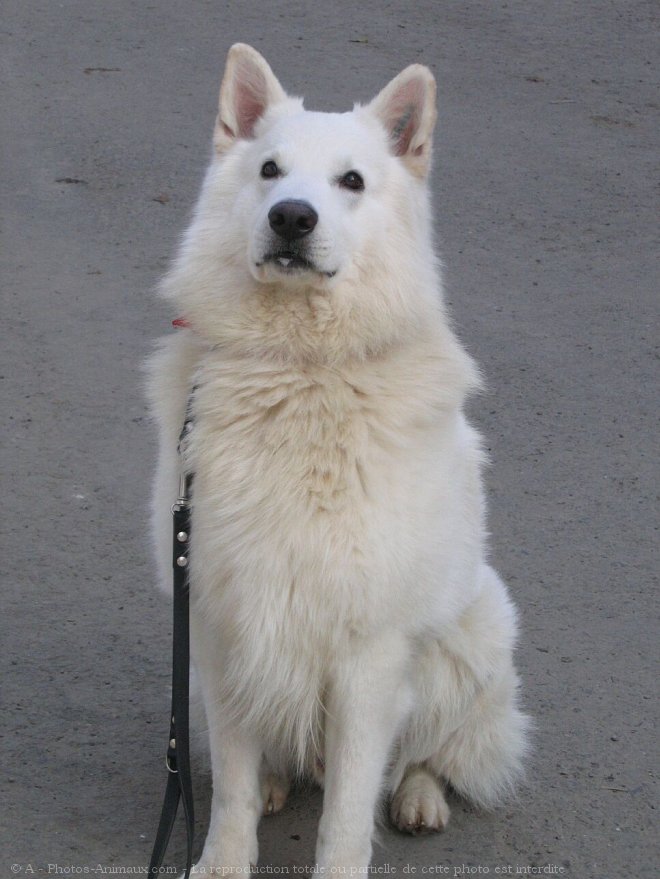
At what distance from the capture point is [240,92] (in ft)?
12.1

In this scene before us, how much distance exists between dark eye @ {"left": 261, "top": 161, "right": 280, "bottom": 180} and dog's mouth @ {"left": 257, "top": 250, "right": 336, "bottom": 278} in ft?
1.03

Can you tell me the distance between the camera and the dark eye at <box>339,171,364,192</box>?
3.47 m

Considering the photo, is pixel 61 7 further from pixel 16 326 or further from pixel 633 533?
pixel 633 533

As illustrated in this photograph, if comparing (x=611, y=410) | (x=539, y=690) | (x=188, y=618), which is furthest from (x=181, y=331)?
(x=611, y=410)

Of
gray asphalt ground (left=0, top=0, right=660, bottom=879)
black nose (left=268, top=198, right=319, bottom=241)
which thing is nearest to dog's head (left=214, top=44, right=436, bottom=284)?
black nose (left=268, top=198, right=319, bottom=241)

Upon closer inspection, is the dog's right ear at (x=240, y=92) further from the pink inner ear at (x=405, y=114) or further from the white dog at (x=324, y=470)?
the pink inner ear at (x=405, y=114)

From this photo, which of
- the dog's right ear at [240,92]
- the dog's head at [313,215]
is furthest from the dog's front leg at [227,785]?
the dog's right ear at [240,92]

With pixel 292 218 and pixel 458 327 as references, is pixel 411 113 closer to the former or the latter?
pixel 292 218

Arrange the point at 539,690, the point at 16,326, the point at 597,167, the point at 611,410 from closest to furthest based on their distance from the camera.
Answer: the point at 539,690 < the point at 611,410 < the point at 16,326 < the point at 597,167

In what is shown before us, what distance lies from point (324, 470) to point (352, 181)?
0.85 m

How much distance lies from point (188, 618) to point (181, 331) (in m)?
0.84

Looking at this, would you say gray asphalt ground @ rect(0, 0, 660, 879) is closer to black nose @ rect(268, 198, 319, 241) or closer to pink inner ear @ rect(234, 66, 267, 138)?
black nose @ rect(268, 198, 319, 241)

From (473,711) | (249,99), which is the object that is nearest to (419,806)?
(473,711)

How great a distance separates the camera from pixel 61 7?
11.5 meters
